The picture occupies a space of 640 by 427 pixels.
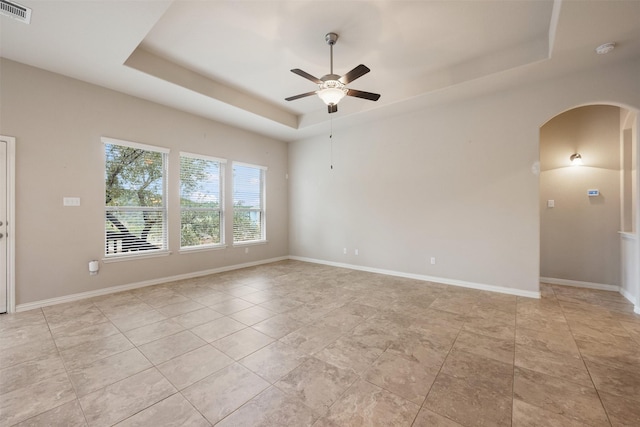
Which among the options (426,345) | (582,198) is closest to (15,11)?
(426,345)

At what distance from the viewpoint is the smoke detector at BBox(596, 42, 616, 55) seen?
297 cm

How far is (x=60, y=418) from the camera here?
5.40ft

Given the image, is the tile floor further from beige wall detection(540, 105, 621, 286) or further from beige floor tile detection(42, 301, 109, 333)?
beige wall detection(540, 105, 621, 286)

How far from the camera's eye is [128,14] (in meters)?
2.65

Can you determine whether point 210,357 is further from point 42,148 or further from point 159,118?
point 159,118

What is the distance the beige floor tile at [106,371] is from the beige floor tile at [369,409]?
5.38 ft

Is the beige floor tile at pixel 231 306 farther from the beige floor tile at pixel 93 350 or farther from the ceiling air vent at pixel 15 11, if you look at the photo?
the ceiling air vent at pixel 15 11

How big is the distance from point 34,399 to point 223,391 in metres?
1.29

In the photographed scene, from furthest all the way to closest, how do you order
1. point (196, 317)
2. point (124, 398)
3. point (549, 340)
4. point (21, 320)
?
point (196, 317)
point (21, 320)
point (549, 340)
point (124, 398)

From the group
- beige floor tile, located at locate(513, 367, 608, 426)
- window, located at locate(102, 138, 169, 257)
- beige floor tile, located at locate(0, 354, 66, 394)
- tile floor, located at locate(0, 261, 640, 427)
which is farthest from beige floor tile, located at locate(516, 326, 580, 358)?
window, located at locate(102, 138, 169, 257)

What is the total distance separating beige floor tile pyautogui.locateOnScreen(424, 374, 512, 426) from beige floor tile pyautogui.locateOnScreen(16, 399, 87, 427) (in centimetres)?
224

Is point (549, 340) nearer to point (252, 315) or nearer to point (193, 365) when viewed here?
point (252, 315)


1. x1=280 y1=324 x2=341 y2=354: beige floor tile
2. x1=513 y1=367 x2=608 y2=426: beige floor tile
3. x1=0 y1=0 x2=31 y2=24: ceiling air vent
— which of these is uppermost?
x1=0 y1=0 x2=31 y2=24: ceiling air vent

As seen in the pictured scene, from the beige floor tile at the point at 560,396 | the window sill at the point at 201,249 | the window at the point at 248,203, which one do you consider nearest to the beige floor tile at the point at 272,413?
the beige floor tile at the point at 560,396
